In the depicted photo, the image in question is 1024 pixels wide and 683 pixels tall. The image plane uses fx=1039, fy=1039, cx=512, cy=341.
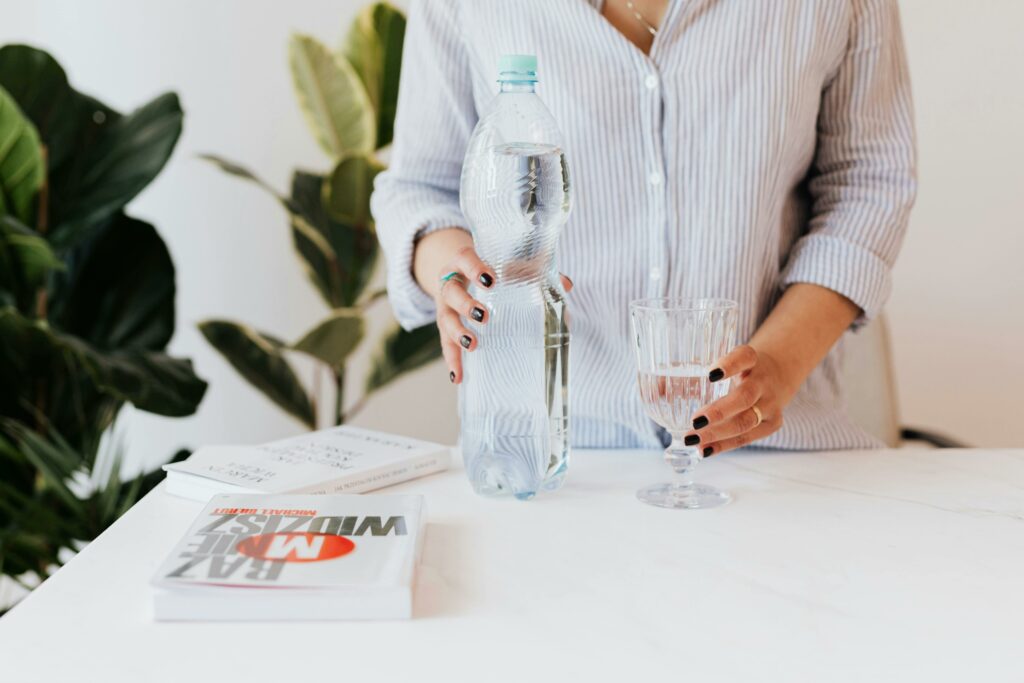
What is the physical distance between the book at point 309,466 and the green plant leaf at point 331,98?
1.16 metres

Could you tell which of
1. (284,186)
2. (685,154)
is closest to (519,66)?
(685,154)

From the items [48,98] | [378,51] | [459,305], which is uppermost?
[378,51]

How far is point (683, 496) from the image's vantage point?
0.95m

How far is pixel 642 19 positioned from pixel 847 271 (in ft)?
1.23

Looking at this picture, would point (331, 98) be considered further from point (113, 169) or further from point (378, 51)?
point (113, 169)

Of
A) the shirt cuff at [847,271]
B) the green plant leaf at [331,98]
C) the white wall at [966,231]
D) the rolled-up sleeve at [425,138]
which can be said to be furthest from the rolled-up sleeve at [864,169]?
the green plant leaf at [331,98]

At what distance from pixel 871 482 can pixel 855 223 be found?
1.06 ft

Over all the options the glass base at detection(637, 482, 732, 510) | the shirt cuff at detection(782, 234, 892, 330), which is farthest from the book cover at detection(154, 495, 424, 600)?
the shirt cuff at detection(782, 234, 892, 330)

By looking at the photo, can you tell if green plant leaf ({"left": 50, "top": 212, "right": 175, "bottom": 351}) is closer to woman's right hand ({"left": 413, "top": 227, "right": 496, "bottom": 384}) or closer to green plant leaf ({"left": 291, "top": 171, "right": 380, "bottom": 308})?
green plant leaf ({"left": 291, "top": 171, "right": 380, "bottom": 308})

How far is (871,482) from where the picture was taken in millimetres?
1021

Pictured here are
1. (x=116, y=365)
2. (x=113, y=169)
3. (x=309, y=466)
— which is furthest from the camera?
(x=113, y=169)

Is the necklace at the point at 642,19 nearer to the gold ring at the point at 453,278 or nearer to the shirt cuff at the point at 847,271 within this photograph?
the shirt cuff at the point at 847,271

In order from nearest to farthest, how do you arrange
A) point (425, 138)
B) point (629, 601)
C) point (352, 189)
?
point (629, 601), point (425, 138), point (352, 189)

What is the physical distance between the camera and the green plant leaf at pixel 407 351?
223 cm
